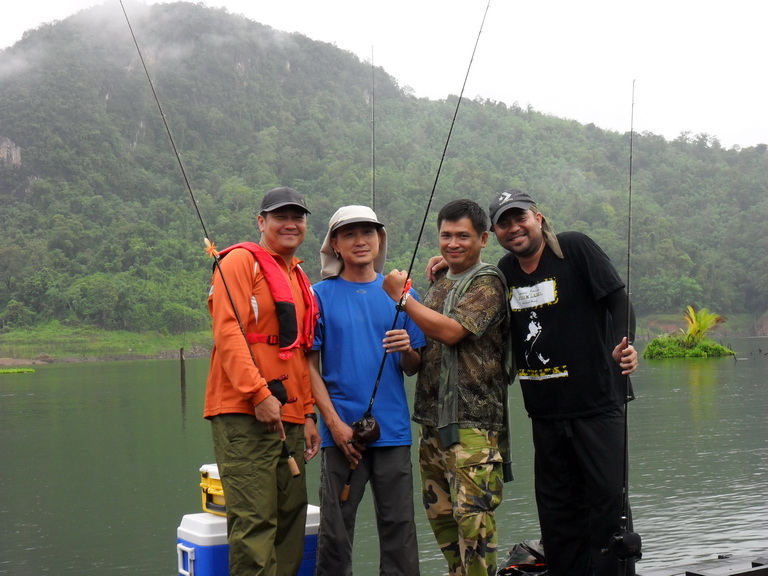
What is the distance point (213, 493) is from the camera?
→ 408cm

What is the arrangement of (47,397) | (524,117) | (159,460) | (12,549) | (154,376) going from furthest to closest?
(524,117) < (154,376) < (47,397) < (159,460) < (12,549)

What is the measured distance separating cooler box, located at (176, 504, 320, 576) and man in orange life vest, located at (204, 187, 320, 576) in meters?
0.16

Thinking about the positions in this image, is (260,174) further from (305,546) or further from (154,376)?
(305,546)

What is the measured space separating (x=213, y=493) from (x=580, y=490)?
1565 millimetres

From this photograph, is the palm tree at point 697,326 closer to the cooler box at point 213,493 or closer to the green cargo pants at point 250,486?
the cooler box at point 213,493

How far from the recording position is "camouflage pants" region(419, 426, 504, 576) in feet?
12.4

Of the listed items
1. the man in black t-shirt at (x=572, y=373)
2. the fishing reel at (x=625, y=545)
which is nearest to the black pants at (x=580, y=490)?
the man in black t-shirt at (x=572, y=373)

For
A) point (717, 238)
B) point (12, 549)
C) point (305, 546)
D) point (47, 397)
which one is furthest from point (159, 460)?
point (717, 238)

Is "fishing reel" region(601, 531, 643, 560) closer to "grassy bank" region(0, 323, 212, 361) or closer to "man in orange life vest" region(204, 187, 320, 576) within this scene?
"man in orange life vest" region(204, 187, 320, 576)

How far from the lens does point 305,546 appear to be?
4.06m

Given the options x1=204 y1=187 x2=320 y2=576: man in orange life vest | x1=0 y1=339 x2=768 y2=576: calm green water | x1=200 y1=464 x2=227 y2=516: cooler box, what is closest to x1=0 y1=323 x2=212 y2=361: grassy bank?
x1=0 y1=339 x2=768 y2=576: calm green water

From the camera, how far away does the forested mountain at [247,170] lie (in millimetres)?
82062

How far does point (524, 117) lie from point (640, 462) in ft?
419

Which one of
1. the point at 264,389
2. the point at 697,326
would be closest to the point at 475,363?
the point at 264,389
